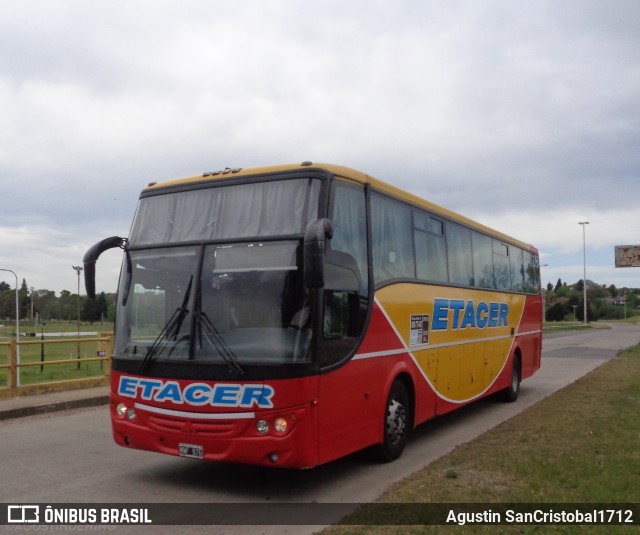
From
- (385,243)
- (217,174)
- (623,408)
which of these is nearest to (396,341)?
(385,243)

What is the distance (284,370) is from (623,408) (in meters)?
7.81

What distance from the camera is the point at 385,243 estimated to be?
8.09 metres

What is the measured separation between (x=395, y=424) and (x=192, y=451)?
278cm

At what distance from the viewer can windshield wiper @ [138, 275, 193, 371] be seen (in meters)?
6.52

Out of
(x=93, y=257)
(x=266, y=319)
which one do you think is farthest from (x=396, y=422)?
(x=93, y=257)

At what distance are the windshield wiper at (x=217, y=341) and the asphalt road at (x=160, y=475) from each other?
1.35 meters

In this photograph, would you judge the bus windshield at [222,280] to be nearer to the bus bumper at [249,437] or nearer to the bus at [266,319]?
the bus at [266,319]

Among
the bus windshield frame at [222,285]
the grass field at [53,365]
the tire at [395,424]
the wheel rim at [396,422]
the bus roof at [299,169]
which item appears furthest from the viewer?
the grass field at [53,365]

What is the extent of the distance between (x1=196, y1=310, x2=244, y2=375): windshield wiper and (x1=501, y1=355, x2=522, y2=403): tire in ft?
29.0

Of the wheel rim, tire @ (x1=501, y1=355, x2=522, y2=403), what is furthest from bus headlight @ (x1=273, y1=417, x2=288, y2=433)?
tire @ (x1=501, y1=355, x2=522, y2=403)

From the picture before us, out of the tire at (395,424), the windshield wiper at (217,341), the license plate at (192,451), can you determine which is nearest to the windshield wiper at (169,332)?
the windshield wiper at (217,341)

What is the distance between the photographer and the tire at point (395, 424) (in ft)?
25.8

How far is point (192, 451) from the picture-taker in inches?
249

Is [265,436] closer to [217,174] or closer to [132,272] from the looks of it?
[132,272]
